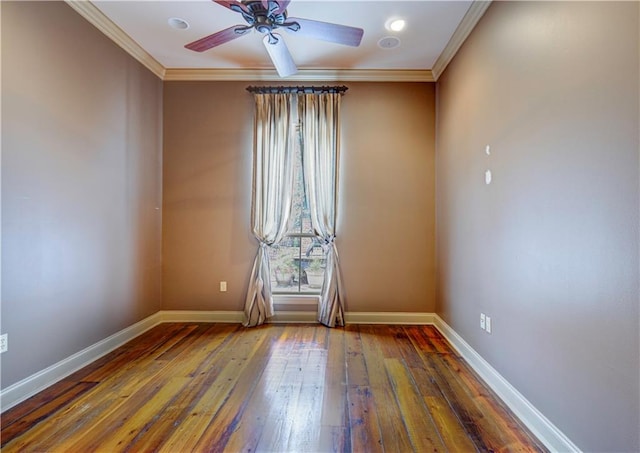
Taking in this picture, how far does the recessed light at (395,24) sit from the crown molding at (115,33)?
256 centimetres

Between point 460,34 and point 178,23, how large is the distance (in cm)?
263

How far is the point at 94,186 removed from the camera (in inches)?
107

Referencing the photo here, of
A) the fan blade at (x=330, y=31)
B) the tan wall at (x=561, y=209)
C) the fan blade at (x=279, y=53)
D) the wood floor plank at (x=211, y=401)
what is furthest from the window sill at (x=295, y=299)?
the fan blade at (x=330, y=31)

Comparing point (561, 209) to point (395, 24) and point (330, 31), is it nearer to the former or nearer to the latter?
point (330, 31)

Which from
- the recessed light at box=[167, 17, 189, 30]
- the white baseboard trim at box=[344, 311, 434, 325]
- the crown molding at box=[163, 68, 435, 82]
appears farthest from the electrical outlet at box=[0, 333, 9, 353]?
the crown molding at box=[163, 68, 435, 82]

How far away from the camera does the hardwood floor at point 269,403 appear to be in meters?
1.72

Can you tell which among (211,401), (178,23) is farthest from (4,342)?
(178,23)

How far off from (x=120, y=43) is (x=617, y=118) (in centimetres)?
393

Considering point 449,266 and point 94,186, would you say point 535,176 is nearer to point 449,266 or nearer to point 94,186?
point 449,266

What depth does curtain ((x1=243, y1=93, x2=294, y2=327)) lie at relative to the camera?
369 centimetres

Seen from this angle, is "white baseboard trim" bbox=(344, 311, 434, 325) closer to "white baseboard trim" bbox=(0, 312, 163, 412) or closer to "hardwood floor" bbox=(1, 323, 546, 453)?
"hardwood floor" bbox=(1, 323, 546, 453)

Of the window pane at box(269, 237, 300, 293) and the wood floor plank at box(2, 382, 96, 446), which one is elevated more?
the window pane at box(269, 237, 300, 293)

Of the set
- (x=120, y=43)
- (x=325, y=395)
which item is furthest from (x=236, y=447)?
(x=120, y=43)

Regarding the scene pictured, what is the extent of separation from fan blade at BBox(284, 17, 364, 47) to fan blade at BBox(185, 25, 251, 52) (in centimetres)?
35
